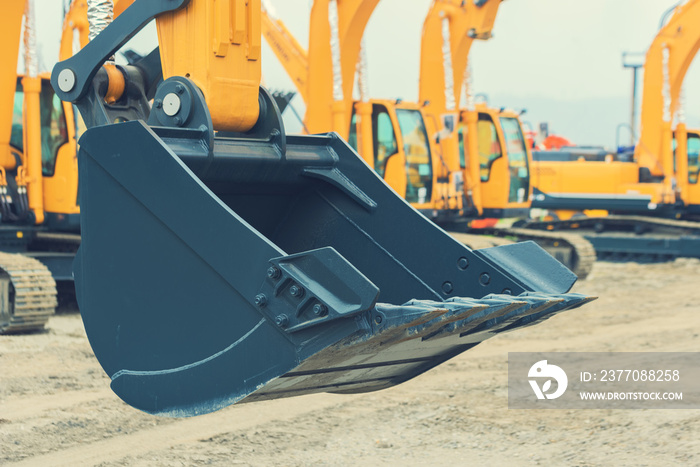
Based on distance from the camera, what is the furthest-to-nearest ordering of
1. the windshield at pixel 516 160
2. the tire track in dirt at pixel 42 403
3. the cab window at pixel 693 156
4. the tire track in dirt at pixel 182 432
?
the cab window at pixel 693 156
the windshield at pixel 516 160
the tire track in dirt at pixel 42 403
the tire track in dirt at pixel 182 432

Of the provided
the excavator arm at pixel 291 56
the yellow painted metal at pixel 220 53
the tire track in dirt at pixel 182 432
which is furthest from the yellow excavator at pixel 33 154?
the yellow painted metal at pixel 220 53

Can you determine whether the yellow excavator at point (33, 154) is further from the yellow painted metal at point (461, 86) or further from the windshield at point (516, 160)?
the windshield at point (516, 160)

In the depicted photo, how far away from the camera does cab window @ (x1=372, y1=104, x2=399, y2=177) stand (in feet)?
42.3

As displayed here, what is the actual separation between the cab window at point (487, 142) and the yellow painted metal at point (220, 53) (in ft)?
33.6

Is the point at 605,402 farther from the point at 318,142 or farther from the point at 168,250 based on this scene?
the point at 168,250

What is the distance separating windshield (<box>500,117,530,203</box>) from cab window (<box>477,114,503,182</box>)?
0.50 ft

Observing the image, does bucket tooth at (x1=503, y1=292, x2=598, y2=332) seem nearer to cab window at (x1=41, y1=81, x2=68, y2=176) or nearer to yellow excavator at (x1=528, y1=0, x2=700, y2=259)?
cab window at (x1=41, y1=81, x2=68, y2=176)

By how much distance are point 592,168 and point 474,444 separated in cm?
1294

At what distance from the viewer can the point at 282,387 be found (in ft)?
11.1

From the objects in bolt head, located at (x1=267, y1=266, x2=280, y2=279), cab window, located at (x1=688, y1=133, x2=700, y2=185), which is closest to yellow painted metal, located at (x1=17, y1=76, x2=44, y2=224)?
bolt head, located at (x1=267, y1=266, x2=280, y2=279)

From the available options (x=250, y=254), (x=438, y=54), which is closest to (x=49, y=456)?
(x=250, y=254)

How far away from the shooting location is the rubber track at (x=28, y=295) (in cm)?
848

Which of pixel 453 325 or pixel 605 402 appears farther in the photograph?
pixel 605 402

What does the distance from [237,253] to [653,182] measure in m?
14.9
